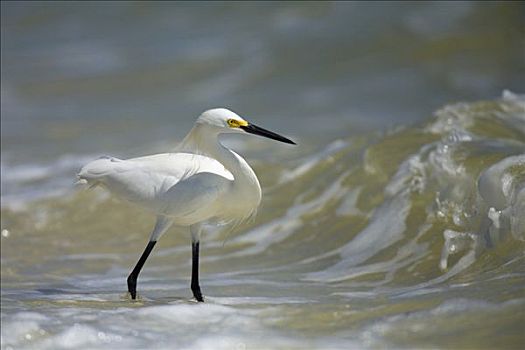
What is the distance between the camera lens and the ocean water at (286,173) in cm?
482

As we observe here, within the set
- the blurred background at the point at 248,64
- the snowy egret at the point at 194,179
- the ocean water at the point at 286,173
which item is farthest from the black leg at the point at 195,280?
the blurred background at the point at 248,64

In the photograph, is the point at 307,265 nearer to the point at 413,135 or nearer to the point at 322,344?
the point at 413,135

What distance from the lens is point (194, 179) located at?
552cm

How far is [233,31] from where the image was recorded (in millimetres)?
13852

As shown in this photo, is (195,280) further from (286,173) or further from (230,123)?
(286,173)

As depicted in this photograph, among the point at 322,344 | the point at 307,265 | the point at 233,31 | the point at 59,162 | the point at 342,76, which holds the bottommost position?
the point at 322,344

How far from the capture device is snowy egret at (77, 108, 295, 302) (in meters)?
5.52

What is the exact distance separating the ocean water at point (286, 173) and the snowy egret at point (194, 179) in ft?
1.66

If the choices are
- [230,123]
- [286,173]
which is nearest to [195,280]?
[230,123]

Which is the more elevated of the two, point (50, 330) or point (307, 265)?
point (307, 265)

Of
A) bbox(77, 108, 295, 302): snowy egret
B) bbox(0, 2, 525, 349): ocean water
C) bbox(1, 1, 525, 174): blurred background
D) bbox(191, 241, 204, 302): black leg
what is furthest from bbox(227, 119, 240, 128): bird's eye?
bbox(1, 1, 525, 174): blurred background

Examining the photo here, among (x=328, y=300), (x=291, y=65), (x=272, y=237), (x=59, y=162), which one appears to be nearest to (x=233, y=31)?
(x=291, y=65)

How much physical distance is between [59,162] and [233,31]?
413 centimetres

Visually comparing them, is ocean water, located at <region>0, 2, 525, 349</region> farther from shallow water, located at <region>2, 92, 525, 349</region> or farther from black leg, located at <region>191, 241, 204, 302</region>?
black leg, located at <region>191, 241, 204, 302</region>
